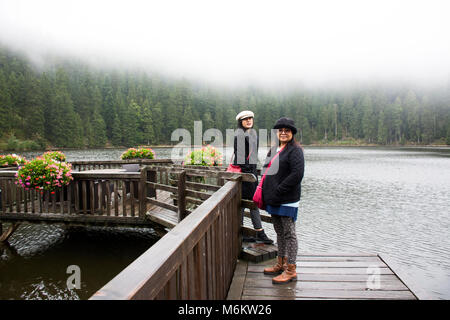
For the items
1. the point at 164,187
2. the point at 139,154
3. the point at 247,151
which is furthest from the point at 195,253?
the point at 139,154

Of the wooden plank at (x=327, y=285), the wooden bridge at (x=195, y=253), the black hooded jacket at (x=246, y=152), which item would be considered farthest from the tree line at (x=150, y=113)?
the wooden plank at (x=327, y=285)

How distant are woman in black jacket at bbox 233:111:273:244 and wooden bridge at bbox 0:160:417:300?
197mm

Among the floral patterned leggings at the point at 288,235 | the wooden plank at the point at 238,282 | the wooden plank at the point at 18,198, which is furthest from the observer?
the wooden plank at the point at 18,198

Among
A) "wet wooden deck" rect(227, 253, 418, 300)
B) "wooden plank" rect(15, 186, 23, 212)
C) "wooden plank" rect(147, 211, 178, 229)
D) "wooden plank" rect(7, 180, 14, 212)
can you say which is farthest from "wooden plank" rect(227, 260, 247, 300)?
"wooden plank" rect(7, 180, 14, 212)

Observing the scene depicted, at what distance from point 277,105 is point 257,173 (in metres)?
123

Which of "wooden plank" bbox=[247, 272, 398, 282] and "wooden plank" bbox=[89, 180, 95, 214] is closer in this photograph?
"wooden plank" bbox=[247, 272, 398, 282]

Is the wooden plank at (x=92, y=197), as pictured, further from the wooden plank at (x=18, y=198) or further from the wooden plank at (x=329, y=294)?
the wooden plank at (x=329, y=294)

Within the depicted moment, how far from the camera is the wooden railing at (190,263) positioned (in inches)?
50.4

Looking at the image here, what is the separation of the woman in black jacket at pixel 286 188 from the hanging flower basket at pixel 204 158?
7.11 metres

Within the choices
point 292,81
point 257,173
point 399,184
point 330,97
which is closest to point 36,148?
point 399,184

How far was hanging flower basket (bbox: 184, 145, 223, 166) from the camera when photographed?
11.0 meters

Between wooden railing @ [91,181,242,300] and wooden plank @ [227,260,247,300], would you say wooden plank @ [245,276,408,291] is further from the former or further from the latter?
wooden railing @ [91,181,242,300]
